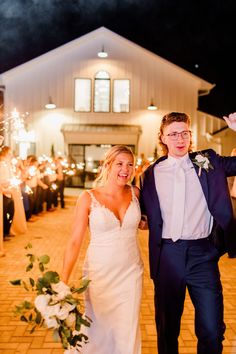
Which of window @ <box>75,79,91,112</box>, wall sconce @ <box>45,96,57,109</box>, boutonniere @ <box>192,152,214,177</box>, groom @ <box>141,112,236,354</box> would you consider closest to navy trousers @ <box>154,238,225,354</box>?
groom @ <box>141,112,236,354</box>

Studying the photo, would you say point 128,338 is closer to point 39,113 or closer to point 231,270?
point 231,270

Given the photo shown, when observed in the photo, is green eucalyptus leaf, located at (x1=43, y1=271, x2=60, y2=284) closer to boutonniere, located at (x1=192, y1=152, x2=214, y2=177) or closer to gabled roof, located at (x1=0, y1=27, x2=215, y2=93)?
boutonniere, located at (x1=192, y1=152, x2=214, y2=177)

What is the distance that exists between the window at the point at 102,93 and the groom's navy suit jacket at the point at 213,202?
19289 millimetres

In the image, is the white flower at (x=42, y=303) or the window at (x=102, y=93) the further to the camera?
the window at (x=102, y=93)

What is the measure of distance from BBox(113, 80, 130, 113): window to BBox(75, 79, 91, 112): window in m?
1.27

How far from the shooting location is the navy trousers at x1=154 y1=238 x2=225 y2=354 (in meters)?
3.50

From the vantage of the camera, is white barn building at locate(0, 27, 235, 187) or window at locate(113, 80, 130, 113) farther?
window at locate(113, 80, 130, 113)

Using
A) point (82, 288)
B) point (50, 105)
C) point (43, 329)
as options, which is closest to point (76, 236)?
point (82, 288)

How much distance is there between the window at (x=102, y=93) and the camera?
2284 centimetres

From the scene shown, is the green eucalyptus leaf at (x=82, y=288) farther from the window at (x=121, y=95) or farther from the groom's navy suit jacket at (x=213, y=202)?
the window at (x=121, y=95)

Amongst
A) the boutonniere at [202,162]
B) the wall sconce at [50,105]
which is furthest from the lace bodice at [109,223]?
the wall sconce at [50,105]

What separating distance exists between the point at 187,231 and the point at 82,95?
20049 millimetres

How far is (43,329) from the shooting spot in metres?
5.13

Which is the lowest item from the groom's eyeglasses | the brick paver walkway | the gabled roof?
the brick paver walkway
